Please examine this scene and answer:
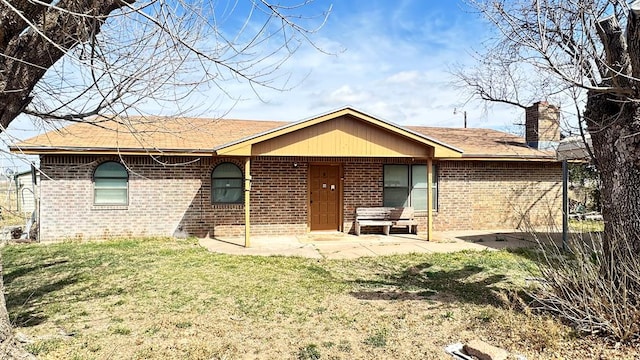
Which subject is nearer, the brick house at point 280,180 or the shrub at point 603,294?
the shrub at point 603,294

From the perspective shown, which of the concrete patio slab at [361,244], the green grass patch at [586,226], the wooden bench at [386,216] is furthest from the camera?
the wooden bench at [386,216]

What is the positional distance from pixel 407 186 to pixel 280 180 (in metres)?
4.06

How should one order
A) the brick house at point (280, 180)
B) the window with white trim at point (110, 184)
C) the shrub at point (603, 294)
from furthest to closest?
the window with white trim at point (110, 184), the brick house at point (280, 180), the shrub at point (603, 294)

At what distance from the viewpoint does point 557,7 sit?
5.53 metres

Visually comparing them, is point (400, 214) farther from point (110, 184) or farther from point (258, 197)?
point (110, 184)

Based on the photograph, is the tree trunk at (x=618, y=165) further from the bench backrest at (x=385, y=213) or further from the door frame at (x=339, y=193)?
the door frame at (x=339, y=193)

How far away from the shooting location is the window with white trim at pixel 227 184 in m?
11.9

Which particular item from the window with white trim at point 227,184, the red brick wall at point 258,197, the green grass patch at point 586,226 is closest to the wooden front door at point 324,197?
the red brick wall at point 258,197

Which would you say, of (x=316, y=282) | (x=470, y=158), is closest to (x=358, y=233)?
(x=470, y=158)

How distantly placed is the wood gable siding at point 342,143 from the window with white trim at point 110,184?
3973mm

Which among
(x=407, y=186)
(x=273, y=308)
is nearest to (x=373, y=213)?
(x=407, y=186)

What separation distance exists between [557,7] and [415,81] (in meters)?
11.2

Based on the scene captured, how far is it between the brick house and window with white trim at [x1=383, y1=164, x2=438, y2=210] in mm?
32

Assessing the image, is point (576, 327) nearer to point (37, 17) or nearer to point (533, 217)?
point (37, 17)
